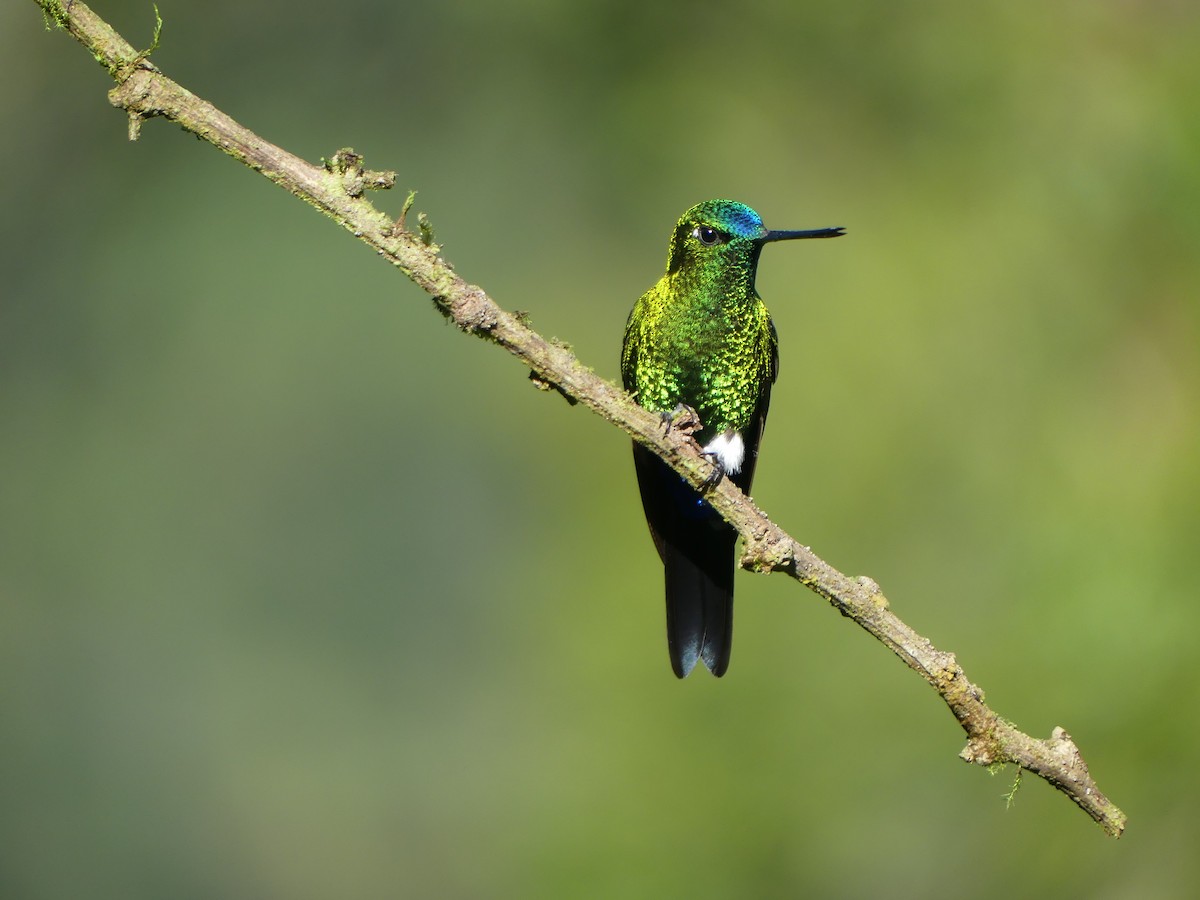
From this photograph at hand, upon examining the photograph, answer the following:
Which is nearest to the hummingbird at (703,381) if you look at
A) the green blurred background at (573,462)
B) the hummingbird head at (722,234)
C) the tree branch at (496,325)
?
the hummingbird head at (722,234)

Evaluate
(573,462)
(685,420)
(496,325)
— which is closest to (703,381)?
(685,420)

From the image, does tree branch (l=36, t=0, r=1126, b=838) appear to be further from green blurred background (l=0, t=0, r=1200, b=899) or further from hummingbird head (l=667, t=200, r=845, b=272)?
green blurred background (l=0, t=0, r=1200, b=899)

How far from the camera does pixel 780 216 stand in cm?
882

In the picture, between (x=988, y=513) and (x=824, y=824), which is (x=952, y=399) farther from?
(x=824, y=824)

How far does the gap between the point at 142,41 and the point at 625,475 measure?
4.37 meters

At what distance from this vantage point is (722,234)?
340cm

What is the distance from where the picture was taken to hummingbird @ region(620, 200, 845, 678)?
345cm

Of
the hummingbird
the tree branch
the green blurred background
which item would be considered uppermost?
the green blurred background

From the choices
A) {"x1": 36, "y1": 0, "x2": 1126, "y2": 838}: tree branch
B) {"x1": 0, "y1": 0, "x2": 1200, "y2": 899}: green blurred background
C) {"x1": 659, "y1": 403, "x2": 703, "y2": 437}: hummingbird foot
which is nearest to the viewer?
{"x1": 36, "y1": 0, "x2": 1126, "y2": 838}: tree branch

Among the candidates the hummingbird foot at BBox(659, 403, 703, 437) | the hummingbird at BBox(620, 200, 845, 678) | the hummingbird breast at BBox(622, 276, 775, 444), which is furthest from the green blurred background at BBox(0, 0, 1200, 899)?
the hummingbird foot at BBox(659, 403, 703, 437)

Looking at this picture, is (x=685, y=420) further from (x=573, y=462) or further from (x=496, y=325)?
(x=573, y=462)

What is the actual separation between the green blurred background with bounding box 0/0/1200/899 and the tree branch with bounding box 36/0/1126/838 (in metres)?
3.63

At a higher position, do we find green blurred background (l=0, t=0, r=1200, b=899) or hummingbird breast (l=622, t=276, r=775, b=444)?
green blurred background (l=0, t=0, r=1200, b=899)

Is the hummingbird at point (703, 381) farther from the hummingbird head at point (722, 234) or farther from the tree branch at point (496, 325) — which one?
the tree branch at point (496, 325)
